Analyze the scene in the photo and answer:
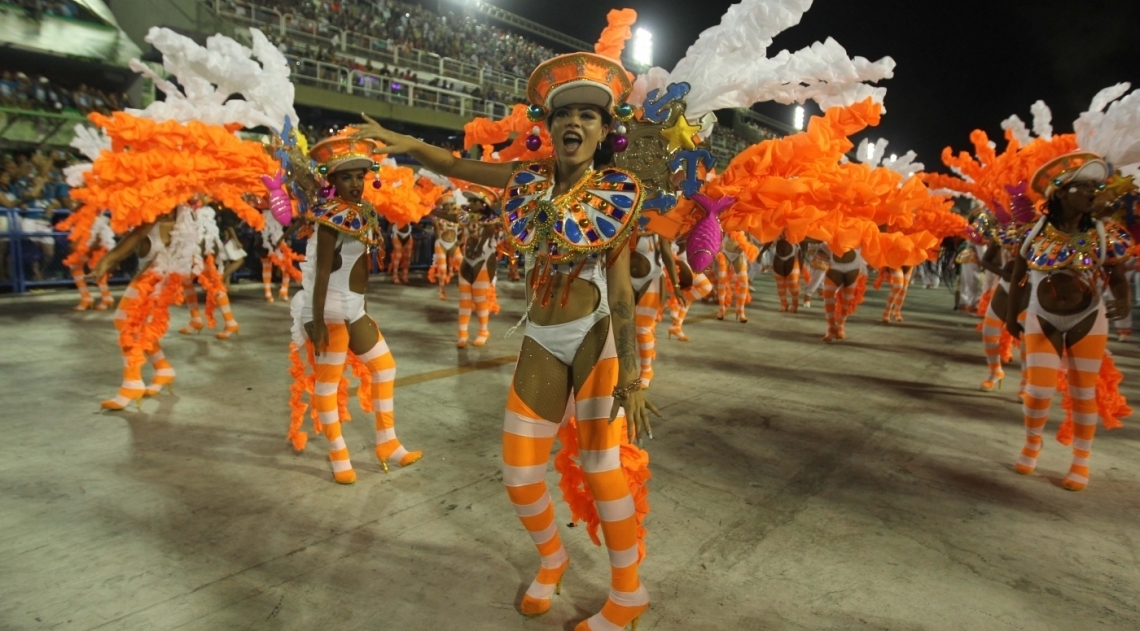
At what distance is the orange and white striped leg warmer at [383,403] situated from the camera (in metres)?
4.11

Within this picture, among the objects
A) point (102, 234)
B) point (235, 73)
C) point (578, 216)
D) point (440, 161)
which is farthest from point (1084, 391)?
point (102, 234)

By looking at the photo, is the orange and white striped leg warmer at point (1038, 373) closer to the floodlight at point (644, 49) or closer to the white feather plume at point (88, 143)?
the white feather plume at point (88, 143)

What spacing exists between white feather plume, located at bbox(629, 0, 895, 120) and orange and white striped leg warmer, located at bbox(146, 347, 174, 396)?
512 cm

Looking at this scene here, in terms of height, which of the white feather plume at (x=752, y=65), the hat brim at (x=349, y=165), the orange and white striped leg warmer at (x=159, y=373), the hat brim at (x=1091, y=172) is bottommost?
the orange and white striped leg warmer at (x=159, y=373)

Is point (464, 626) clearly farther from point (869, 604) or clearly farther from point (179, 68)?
point (179, 68)

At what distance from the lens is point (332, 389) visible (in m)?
3.95

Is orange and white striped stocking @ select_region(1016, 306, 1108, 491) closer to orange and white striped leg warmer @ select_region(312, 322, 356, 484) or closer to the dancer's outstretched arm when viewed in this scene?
the dancer's outstretched arm

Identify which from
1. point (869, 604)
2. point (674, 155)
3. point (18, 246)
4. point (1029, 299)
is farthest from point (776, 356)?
point (18, 246)

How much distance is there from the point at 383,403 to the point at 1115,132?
16.1ft

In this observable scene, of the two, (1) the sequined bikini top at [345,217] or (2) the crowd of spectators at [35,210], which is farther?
(2) the crowd of spectators at [35,210]

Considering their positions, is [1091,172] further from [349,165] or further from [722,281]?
[722,281]

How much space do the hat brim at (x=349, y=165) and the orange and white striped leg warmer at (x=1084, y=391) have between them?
178 inches

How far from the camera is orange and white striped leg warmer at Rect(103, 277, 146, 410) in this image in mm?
5117

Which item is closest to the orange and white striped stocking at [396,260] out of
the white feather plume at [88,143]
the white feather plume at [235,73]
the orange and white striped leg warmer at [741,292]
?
the white feather plume at [88,143]
